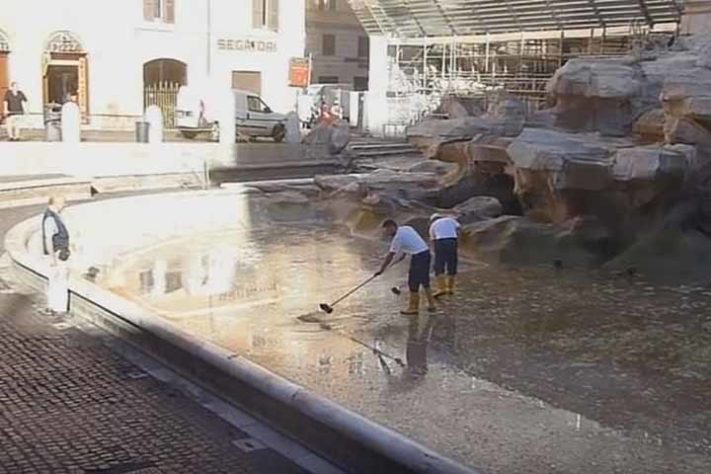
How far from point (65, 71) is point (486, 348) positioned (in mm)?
31206

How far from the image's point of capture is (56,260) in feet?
40.7

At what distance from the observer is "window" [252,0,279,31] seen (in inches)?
1762

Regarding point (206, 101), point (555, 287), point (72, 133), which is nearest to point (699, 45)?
point (555, 287)

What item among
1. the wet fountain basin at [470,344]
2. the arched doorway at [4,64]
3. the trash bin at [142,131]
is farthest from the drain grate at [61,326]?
the arched doorway at [4,64]

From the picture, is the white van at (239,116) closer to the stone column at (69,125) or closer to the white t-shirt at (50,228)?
the stone column at (69,125)

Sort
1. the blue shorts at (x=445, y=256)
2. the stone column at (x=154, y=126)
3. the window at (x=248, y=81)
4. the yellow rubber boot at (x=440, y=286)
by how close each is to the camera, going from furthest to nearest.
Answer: the window at (x=248, y=81) → the stone column at (x=154, y=126) → the yellow rubber boot at (x=440, y=286) → the blue shorts at (x=445, y=256)

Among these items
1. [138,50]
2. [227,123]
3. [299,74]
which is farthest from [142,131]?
[299,74]

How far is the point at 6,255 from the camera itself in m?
15.1

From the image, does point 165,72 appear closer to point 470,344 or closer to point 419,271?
point 419,271

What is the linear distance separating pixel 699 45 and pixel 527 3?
16607 mm

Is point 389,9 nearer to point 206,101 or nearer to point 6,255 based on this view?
point 206,101

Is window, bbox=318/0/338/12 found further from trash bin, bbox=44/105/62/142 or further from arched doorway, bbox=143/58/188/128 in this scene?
trash bin, bbox=44/105/62/142

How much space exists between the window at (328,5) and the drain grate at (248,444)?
48.8 metres

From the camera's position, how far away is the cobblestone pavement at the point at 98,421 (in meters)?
7.53
